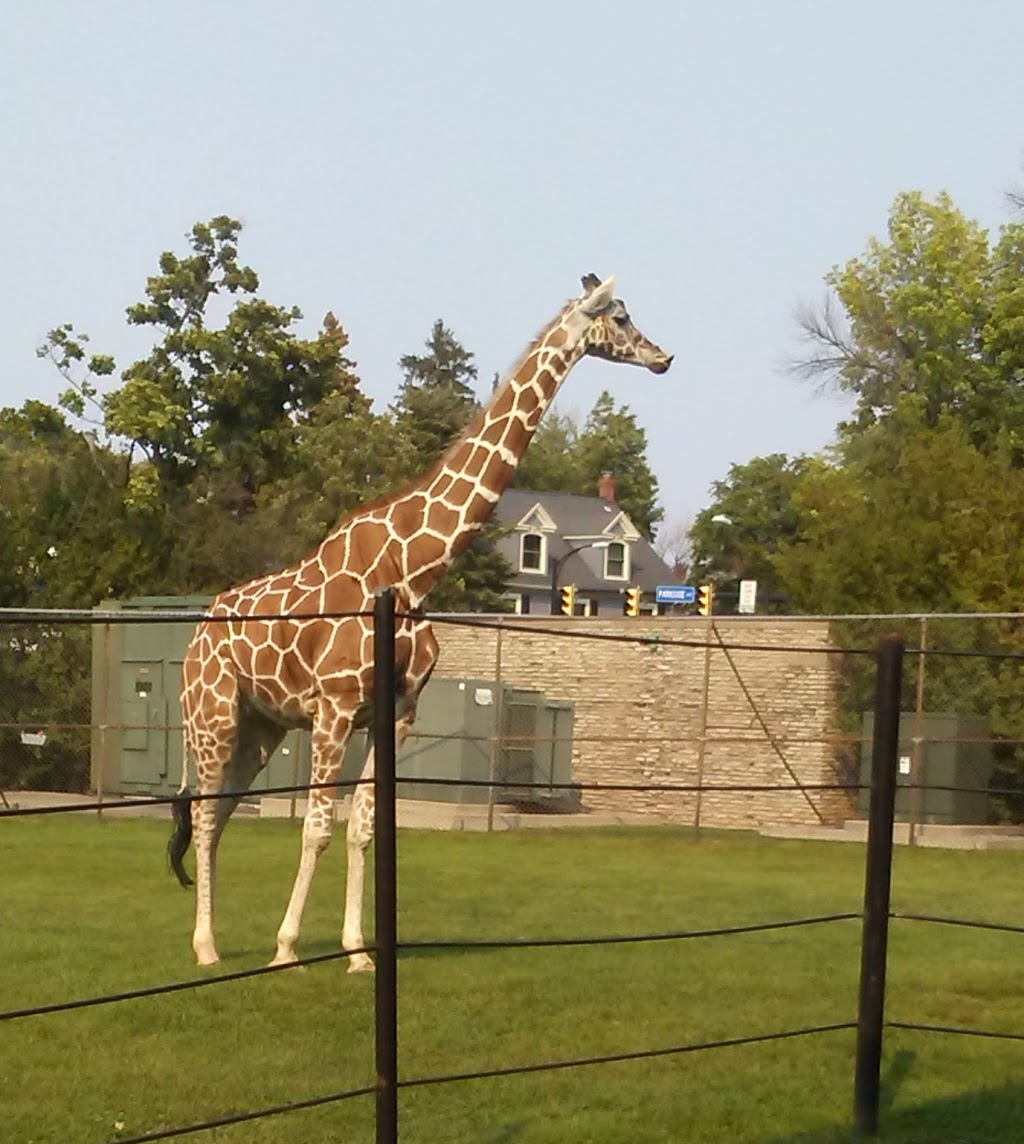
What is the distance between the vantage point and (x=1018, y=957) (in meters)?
10.6

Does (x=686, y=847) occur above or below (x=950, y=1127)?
below

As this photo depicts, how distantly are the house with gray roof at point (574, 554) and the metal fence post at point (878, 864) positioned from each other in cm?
5771

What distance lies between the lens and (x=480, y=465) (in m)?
10.8

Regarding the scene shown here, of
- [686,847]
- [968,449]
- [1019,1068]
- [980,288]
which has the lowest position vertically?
[686,847]

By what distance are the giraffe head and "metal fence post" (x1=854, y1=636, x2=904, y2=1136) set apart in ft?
16.1

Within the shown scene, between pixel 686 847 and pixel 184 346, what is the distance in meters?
27.4

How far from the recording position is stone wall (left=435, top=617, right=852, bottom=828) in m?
21.1

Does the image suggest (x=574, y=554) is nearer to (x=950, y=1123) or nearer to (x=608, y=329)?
(x=608, y=329)

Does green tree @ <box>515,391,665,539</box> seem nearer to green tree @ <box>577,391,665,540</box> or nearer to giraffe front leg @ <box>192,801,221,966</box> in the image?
green tree @ <box>577,391,665,540</box>

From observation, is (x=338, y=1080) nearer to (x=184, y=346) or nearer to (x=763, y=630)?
(x=763, y=630)

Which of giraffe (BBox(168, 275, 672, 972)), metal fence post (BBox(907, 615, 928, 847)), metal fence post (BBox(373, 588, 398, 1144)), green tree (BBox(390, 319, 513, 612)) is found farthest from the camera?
green tree (BBox(390, 319, 513, 612))

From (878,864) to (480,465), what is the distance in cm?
492

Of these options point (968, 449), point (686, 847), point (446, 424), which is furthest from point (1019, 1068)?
point (446, 424)

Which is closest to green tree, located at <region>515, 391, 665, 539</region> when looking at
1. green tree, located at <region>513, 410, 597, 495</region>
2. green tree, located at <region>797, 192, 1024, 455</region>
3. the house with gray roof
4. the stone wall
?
green tree, located at <region>513, 410, 597, 495</region>
